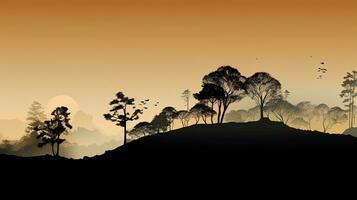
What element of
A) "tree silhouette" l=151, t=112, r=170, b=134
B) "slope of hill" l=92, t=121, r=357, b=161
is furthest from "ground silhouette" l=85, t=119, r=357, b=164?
"tree silhouette" l=151, t=112, r=170, b=134

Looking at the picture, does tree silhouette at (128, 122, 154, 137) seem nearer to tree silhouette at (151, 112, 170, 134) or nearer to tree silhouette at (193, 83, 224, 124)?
tree silhouette at (151, 112, 170, 134)

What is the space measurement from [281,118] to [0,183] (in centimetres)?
13499

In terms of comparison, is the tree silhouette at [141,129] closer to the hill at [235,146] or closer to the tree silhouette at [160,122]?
the tree silhouette at [160,122]

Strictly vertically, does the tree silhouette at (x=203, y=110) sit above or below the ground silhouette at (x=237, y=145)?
above

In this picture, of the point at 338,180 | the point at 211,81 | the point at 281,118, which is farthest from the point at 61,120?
the point at 281,118

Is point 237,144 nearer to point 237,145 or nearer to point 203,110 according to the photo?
point 237,145

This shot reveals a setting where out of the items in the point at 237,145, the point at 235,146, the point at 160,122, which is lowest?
the point at 235,146

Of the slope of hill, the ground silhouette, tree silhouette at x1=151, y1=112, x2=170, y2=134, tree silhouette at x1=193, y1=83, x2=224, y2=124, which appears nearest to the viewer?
the ground silhouette

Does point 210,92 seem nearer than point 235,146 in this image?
No

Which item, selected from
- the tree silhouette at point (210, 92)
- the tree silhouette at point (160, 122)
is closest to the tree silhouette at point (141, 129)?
the tree silhouette at point (160, 122)

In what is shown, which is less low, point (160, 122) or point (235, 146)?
point (160, 122)

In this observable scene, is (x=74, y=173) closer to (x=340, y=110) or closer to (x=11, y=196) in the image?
(x=11, y=196)

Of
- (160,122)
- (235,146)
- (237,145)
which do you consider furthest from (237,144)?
(160,122)

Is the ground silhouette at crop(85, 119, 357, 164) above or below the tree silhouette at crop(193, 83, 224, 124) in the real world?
below
